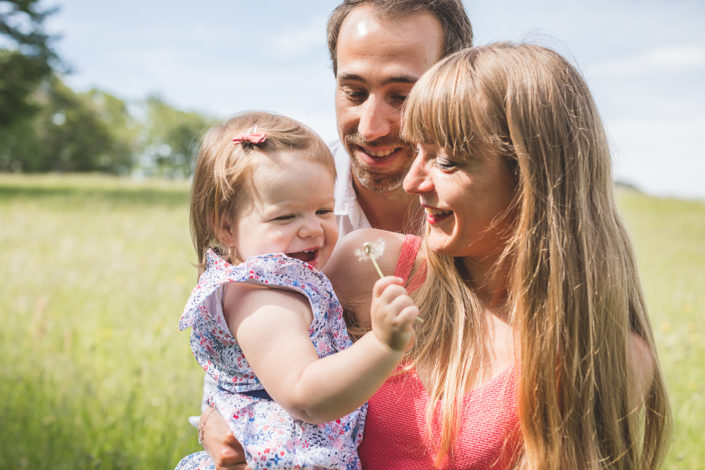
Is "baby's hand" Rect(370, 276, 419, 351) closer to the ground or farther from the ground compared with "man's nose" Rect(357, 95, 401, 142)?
closer to the ground

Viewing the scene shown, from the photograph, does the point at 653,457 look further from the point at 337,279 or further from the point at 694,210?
the point at 694,210

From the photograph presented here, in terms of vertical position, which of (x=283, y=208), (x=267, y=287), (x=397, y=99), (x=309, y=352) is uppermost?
(x=397, y=99)

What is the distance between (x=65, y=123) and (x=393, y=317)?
66290 millimetres

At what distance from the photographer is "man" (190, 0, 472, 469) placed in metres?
3.19

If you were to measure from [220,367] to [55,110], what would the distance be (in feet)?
214

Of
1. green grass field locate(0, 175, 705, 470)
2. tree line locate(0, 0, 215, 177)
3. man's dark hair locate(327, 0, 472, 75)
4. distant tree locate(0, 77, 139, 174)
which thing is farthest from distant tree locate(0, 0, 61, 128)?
distant tree locate(0, 77, 139, 174)

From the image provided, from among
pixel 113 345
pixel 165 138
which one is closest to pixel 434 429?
pixel 113 345

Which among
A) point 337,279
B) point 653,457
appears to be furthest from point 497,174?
point 653,457

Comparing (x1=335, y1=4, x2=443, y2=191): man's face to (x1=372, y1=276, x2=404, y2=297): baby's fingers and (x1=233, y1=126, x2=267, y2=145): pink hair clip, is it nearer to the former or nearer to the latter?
(x1=233, y1=126, x2=267, y2=145): pink hair clip

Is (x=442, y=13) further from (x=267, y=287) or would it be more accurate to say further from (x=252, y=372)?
(x=252, y=372)

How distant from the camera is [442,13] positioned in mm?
3395

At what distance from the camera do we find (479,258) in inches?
88.9

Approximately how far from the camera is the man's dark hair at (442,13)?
3.30 m

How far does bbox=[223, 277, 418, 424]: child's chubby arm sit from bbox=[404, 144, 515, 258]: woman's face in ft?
1.62
